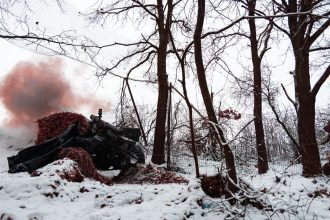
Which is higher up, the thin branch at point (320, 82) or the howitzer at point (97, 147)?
the thin branch at point (320, 82)

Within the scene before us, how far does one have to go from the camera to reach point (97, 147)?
9.63 meters

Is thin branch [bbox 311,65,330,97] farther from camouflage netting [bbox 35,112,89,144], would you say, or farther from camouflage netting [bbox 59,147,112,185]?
camouflage netting [bbox 35,112,89,144]

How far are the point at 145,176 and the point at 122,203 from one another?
10.0 ft

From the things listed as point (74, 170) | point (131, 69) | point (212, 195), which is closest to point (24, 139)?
point (131, 69)

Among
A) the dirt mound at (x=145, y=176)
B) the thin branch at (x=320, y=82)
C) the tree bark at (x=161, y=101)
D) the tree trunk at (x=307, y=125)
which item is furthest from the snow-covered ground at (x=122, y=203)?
the tree bark at (x=161, y=101)

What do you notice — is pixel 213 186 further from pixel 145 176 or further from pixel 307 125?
pixel 307 125

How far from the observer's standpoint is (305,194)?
6.78 metres

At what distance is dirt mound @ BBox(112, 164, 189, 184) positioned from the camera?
28.8 ft

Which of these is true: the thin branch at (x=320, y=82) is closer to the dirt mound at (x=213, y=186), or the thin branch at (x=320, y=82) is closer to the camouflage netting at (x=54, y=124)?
the dirt mound at (x=213, y=186)

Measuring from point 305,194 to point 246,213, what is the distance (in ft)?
6.69

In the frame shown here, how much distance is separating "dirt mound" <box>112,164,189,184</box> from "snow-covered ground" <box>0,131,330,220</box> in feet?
6.78

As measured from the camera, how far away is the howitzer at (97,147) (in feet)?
30.3

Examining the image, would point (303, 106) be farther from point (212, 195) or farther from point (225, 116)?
point (225, 116)

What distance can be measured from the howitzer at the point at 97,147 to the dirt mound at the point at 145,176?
0.33 metres
